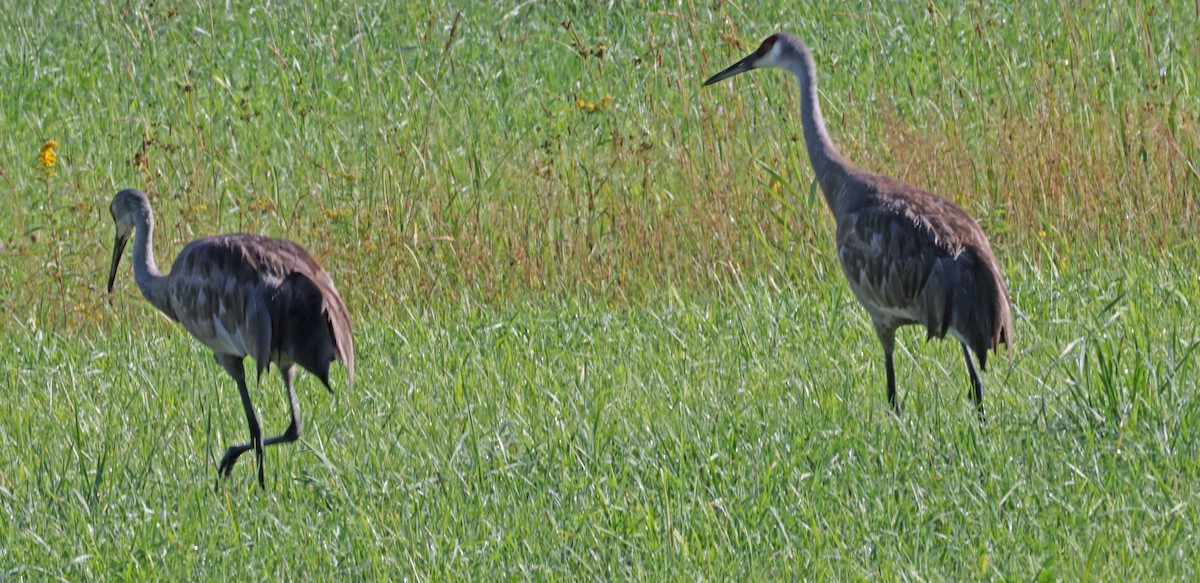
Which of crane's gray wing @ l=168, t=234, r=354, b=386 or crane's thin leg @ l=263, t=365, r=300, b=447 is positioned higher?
crane's gray wing @ l=168, t=234, r=354, b=386

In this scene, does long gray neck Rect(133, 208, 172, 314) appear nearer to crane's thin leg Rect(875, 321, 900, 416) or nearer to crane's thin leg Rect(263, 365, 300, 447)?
crane's thin leg Rect(263, 365, 300, 447)

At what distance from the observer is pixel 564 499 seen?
4.58m

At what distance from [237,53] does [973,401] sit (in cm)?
748

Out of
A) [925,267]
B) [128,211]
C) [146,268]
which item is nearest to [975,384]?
[925,267]

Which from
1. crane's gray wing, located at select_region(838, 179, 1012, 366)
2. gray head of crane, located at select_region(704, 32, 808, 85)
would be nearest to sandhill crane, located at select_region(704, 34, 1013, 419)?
crane's gray wing, located at select_region(838, 179, 1012, 366)

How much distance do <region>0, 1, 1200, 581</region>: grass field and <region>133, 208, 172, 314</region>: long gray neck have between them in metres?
0.34

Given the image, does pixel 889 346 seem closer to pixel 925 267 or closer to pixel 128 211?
pixel 925 267

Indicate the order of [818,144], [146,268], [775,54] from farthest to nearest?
[775,54], [818,144], [146,268]

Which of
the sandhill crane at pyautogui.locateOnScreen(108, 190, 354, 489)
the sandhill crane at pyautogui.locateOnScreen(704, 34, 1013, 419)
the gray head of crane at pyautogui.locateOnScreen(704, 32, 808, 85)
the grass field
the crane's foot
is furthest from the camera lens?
the gray head of crane at pyautogui.locateOnScreen(704, 32, 808, 85)

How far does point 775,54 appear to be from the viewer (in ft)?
23.6

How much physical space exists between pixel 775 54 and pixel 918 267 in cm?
183

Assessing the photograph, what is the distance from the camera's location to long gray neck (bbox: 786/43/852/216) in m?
6.43

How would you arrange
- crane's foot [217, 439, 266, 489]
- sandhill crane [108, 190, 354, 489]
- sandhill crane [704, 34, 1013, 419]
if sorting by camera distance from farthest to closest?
sandhill crane [108, 190, 354, 489] → sandhill crane [704, 34, 1013, 419] → crane's foot [217, 439, 266, 489]

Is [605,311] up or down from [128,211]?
down
